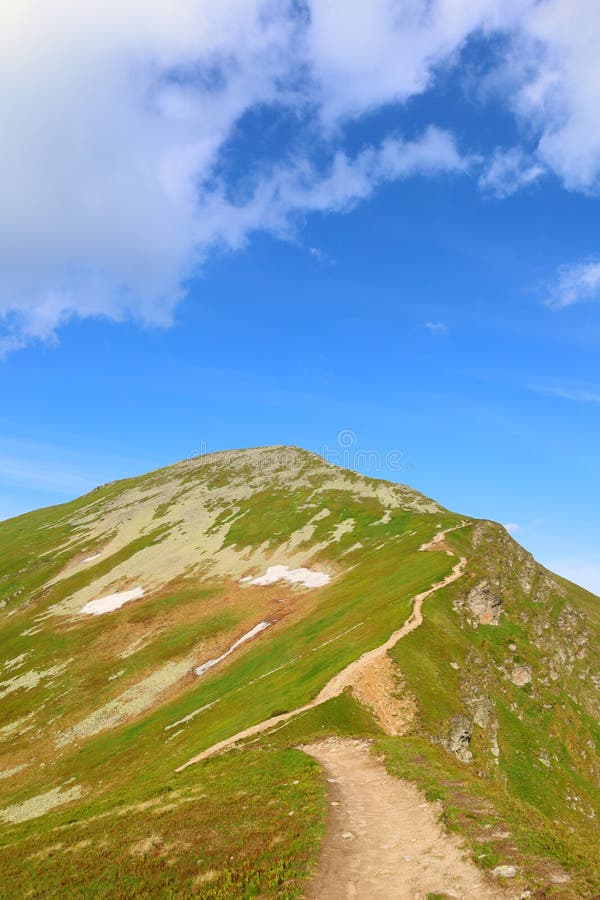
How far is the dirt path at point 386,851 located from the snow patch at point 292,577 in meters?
83.5

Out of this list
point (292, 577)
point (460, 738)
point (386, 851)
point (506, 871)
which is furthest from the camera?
point (292, 577)

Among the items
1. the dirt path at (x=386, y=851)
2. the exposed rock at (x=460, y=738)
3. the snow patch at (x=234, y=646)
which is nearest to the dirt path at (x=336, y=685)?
the exposed rock at (x=460, y=738)

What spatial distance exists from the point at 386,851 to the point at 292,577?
9986 centimetres

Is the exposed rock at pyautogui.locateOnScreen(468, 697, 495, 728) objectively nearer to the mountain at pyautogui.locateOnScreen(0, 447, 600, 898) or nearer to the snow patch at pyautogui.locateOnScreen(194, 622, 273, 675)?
the mountain at pyautogui.locateOnScreen(0, 447, 600, 898)

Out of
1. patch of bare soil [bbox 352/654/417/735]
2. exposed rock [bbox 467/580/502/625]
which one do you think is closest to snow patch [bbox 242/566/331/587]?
exposed rock [bbox 467/580/502/625]

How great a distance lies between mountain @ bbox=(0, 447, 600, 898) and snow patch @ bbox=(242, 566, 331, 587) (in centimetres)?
58

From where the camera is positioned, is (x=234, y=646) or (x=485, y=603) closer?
(x=485, y=603)

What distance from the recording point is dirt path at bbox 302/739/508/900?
745 inches

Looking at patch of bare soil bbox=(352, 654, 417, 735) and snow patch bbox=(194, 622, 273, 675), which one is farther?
snow patch bbox=(194, 622, 273, 675)

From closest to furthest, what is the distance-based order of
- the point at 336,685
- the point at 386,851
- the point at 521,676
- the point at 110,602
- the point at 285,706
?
the point at 386,851, the point at 285,706, the point at 336,685, the point at 521,676, the point at 110,602

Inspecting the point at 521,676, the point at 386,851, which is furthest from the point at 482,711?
the point at 386,851

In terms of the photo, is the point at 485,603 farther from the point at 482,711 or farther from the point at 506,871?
the point at 506,871

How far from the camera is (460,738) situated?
47.6 meters

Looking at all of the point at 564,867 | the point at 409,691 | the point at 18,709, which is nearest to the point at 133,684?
the point at 18,709
